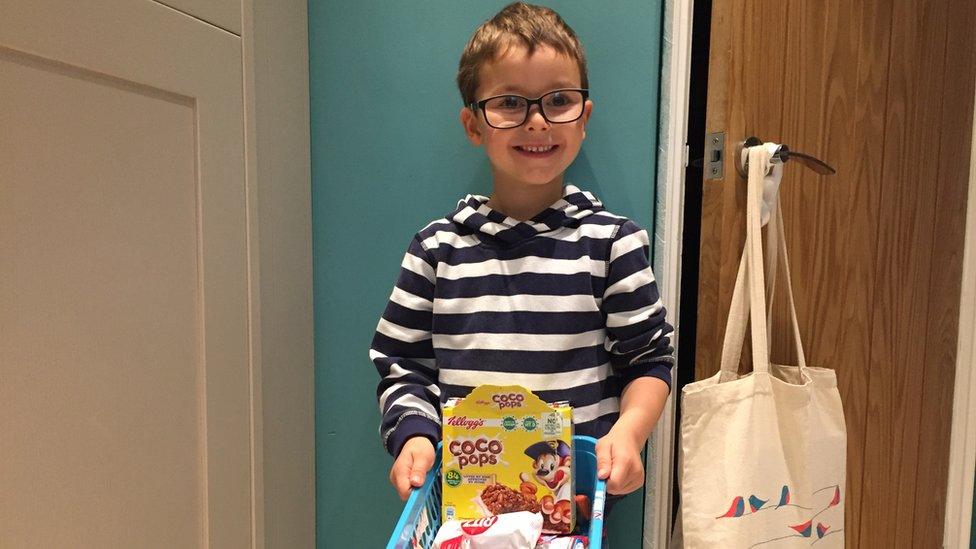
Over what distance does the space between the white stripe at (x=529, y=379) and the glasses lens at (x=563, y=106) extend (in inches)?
14.7

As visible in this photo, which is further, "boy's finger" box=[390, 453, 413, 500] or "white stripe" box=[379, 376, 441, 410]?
"white stripe" box=[379, 376, 441, 410]

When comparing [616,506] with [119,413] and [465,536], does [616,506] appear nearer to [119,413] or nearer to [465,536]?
[465,536]

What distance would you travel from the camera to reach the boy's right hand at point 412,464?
2.59 ft

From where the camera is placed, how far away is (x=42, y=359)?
657mm

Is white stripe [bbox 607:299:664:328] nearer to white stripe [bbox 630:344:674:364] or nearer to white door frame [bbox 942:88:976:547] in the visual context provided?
white stripe [bbox 630:344:674:364]

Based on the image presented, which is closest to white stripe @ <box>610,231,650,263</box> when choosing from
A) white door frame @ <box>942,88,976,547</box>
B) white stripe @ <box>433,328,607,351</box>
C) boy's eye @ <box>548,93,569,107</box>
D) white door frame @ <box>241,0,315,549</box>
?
white stripe @ <box>433,328,607,351</box>

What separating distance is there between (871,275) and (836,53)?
0.38 metres

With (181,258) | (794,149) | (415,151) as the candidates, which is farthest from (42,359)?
(794,149)

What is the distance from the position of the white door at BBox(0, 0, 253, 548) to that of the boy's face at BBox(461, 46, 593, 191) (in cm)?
40

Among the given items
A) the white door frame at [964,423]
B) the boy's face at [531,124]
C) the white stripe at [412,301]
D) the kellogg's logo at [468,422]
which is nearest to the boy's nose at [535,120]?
the boy's face at [531,124]

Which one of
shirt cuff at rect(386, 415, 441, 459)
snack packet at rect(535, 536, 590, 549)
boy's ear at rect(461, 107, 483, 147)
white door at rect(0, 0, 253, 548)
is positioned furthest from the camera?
boy's ear at rect(461, 107, 483, 147)

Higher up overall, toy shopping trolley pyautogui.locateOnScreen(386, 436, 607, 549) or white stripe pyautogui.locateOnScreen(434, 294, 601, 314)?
white stripe pyautogui.locateOnScreen(434, 294, 601, 314)

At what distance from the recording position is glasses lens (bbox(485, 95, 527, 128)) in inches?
35.9

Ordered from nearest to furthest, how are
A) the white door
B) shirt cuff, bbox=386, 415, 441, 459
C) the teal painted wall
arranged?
the white door → shirt cuff, bbox=386, 415, 441, 459 → the teal painted wall
